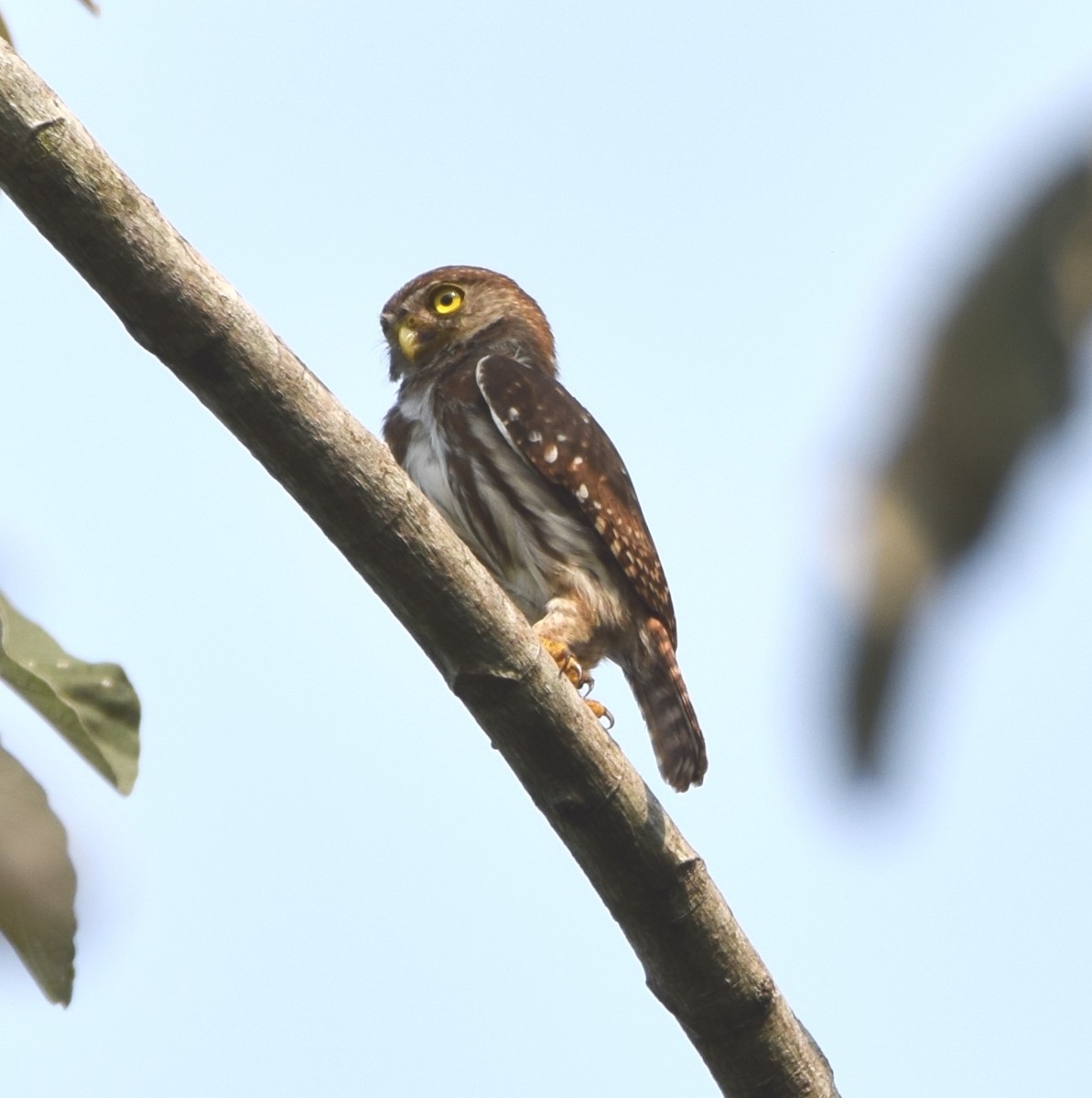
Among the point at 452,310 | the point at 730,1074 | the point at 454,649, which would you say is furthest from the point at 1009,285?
the point at 452,310

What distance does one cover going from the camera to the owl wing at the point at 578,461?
5793 millimetres

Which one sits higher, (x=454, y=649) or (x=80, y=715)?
(x=454, y=649)

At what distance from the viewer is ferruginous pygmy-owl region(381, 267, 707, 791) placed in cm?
573

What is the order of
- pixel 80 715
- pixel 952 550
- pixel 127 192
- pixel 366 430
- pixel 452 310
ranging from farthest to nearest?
pixel 452 310, pixel 366 430, pixel 127 192, pixel 80 715, pixel 952 550

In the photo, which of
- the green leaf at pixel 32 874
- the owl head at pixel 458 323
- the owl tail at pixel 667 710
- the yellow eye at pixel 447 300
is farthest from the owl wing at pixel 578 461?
the green leaf at pixel 32 874

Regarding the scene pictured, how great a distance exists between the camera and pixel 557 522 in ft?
19.0

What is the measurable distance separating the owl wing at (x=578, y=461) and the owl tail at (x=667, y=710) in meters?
0.14

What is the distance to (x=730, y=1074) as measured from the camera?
3752mm

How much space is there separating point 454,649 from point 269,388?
71 cm

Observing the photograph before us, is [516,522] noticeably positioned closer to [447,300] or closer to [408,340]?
[408,340]

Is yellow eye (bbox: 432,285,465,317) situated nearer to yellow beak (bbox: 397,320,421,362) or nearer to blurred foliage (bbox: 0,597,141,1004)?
yellow beak (bbox: 397,320,421,362)

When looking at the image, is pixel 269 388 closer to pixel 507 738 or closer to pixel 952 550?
pixel 507 738

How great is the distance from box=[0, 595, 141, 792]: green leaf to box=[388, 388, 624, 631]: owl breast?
3550 millimetres

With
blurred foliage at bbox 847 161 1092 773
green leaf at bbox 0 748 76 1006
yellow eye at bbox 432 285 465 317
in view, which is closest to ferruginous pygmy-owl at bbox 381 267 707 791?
yellow eye at bbox 432 285 465 317
